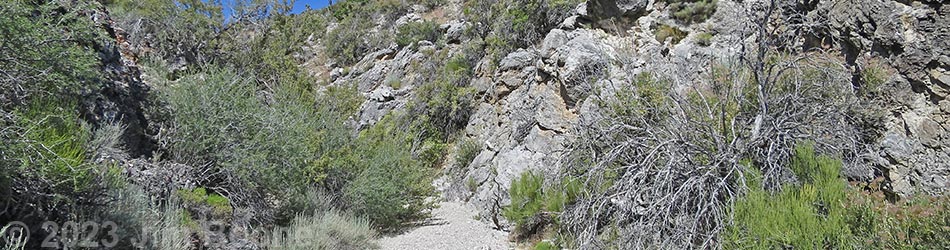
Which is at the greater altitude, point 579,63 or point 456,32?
point 579,63

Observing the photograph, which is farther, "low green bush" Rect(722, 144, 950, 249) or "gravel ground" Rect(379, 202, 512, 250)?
"gravel ground" Rect(379, 202, 512, 250)

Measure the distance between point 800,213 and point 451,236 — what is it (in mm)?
4411

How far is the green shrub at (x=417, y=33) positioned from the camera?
53.0 feet

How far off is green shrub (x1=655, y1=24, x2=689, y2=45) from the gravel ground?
4.57m

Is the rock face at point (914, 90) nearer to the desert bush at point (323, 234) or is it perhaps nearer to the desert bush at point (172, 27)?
the desert bush at point (323, 234)

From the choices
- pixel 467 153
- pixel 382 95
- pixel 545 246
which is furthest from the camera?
pixel 382 95

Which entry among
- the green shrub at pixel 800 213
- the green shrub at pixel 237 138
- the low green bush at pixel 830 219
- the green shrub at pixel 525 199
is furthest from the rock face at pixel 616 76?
the green shrub at pixel 237 138

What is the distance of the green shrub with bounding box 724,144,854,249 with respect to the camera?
3371mm

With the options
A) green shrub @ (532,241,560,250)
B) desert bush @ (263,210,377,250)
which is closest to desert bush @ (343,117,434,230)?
desert bush @ (263,210,377,250)

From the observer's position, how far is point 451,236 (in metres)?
7.03

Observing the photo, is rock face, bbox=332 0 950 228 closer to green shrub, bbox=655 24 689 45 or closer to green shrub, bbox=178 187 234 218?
green shrub, bbox=655 24 689 45

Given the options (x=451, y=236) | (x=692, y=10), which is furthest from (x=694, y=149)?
(x=692, y=10)

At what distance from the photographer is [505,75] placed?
449 inches

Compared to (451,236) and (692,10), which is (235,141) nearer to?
(451,236)
